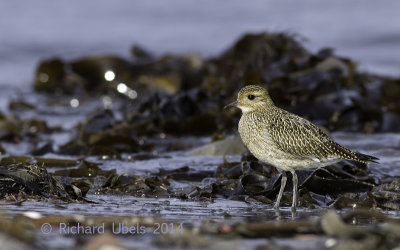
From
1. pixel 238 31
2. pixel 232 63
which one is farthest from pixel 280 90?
pixel 238 31

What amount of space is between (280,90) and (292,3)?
35.1ft

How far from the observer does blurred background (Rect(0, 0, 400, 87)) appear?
1644 cm

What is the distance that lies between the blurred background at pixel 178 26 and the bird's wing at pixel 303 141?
9.95 m

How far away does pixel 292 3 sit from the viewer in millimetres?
18734

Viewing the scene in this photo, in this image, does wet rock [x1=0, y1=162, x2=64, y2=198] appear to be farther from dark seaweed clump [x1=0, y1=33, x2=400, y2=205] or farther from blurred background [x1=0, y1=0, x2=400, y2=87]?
blurred background [x1=0, y1=0, x2=400, y2=87]

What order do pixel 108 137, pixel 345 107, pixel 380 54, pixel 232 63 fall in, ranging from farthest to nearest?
pixel 380 54, pixel 232 63, pixel 345 107, pixel 108 137

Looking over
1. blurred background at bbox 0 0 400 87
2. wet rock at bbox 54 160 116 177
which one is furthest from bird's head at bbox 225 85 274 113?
blurred background at bbox 0 0 400 87

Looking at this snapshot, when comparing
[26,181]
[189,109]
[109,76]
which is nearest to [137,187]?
[26,181]

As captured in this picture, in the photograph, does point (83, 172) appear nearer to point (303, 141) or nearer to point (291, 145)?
point (291, 145)

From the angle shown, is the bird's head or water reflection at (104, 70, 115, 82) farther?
water reflection at (104, 70, 115, 82)

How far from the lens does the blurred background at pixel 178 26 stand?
53.9 feet

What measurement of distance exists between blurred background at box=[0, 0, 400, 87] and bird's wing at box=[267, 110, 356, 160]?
32.6 feet

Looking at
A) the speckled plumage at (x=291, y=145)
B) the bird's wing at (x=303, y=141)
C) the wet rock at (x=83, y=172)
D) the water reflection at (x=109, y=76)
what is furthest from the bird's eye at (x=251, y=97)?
the water reflection at (x=109, y=76)

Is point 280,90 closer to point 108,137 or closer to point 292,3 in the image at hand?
point 108,137
